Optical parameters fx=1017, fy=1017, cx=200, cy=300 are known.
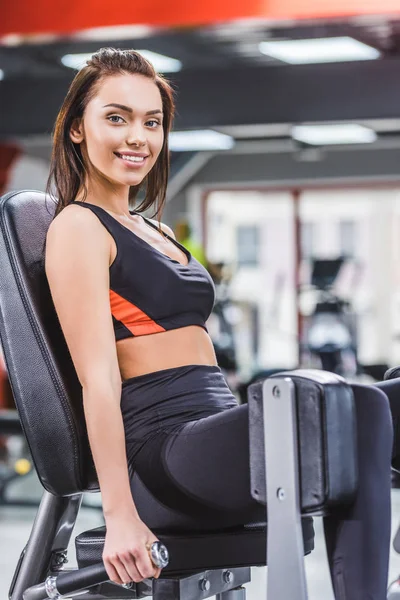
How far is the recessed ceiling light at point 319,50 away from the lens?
5.97 meters

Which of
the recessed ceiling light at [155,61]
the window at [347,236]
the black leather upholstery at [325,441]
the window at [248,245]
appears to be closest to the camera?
the black leather upholstery at [325,441]

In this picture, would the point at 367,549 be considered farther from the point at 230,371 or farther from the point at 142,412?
the point at 230,371

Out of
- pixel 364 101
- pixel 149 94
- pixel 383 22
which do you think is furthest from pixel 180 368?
pixel 364 101

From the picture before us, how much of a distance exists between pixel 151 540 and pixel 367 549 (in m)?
0.30

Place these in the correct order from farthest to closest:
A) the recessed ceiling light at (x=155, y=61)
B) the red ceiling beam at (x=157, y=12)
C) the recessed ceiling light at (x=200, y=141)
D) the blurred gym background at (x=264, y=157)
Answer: the recessed ceiling light at (x=200, y=141)
the recessed ceiling light at (x=155, y=61)
the blurred gym background at (x=264, y=157)
the red ceiling beam at (x=157, y=12)

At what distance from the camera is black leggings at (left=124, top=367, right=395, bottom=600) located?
1.26m

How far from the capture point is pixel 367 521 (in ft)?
4.15

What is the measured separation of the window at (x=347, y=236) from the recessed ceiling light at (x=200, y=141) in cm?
223

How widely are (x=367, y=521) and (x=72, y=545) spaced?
2543 millimetres

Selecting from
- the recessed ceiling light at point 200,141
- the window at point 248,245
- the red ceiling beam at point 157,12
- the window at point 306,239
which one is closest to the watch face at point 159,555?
the red ceiling beam at point 157,12

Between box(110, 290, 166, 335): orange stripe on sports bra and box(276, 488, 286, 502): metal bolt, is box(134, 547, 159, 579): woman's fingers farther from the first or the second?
box(110, 290, 166, 335): orange stripe on sports bra

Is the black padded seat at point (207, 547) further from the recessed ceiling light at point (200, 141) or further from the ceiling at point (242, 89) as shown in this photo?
the recessed ceiling light at point (200, 141)

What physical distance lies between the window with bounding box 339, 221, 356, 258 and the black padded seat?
36.0ft

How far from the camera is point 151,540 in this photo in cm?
138
